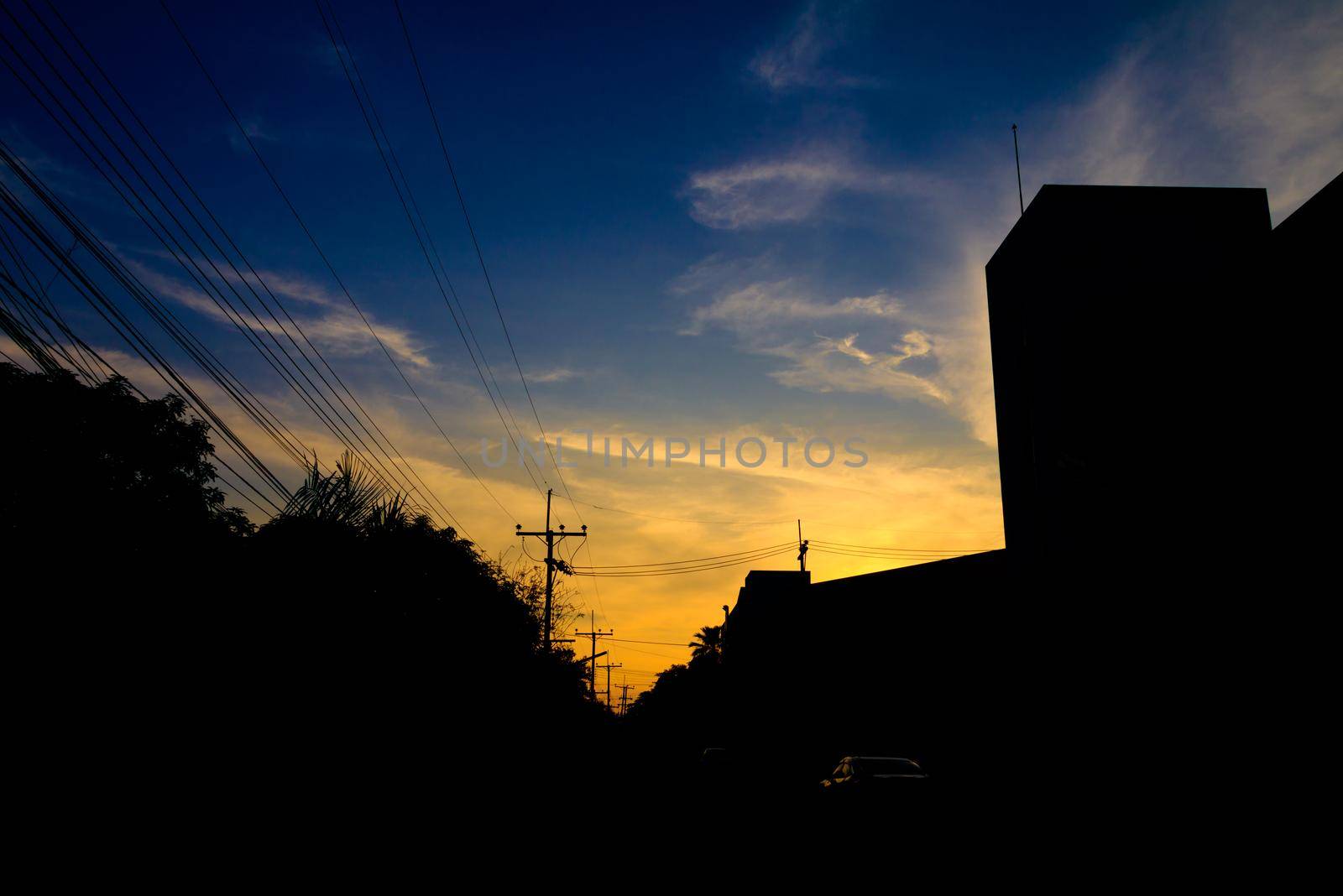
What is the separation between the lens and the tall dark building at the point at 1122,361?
15648 mm

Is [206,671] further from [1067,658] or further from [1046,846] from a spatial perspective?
[1067,658]

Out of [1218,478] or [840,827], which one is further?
[840,827]

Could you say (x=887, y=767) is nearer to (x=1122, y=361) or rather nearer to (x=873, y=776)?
(x=873, y=776)

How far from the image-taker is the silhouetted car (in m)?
18.0

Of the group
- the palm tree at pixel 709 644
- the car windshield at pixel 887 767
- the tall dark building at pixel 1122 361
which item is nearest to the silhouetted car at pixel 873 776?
the car windshield at pixel 887 767

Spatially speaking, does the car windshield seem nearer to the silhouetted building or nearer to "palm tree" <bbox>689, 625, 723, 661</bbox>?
the silhouetted building

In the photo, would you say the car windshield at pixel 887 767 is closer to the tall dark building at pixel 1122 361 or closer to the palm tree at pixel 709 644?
the tall dark building at pixel 1122 361

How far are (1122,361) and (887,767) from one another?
1021 cm

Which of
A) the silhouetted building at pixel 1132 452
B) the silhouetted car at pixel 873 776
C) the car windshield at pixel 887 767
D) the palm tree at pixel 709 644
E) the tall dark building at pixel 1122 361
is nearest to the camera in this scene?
the silhouetted building at pixel 1132 452

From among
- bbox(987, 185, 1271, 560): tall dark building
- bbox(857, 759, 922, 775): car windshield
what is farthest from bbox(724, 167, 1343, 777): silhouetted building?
bbox(857, 759, 922, 775): car windshield

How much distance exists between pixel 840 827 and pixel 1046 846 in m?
3.90

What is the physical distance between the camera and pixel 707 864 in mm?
13828

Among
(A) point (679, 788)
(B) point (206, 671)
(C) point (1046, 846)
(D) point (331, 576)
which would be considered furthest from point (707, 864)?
(A) point (679, 788)

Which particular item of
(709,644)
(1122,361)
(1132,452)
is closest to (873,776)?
(1132,452)
